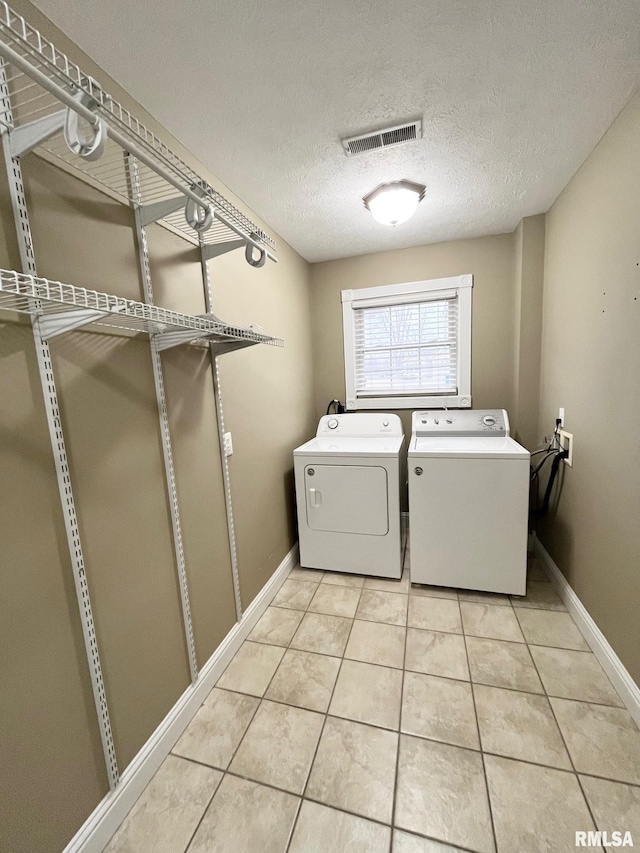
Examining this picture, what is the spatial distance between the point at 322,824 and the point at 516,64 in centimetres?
256

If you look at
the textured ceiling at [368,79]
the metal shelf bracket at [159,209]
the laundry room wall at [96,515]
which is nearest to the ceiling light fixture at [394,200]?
the textured ceiling at [368,79]

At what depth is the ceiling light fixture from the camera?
6.00 feet

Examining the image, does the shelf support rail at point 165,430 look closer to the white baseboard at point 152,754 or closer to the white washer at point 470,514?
the white baseboard at point 152,754

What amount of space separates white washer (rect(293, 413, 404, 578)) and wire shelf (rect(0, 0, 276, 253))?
1.39 meters

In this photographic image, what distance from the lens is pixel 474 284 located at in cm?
267

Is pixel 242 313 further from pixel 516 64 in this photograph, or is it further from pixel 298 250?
pixel 516 64

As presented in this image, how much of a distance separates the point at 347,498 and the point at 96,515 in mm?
1538

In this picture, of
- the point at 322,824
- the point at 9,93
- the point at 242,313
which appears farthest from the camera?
the point at 242,313

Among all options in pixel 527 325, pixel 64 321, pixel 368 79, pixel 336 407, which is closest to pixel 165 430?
pixel 64 321

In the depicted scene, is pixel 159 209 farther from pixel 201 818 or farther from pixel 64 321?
pixel 201 818

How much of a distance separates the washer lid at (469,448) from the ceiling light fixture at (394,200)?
138cm

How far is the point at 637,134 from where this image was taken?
129 centimetres

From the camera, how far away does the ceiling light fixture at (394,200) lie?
Result: 183cm

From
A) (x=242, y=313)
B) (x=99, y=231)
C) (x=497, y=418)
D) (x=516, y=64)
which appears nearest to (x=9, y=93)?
(x=99, y=231)
